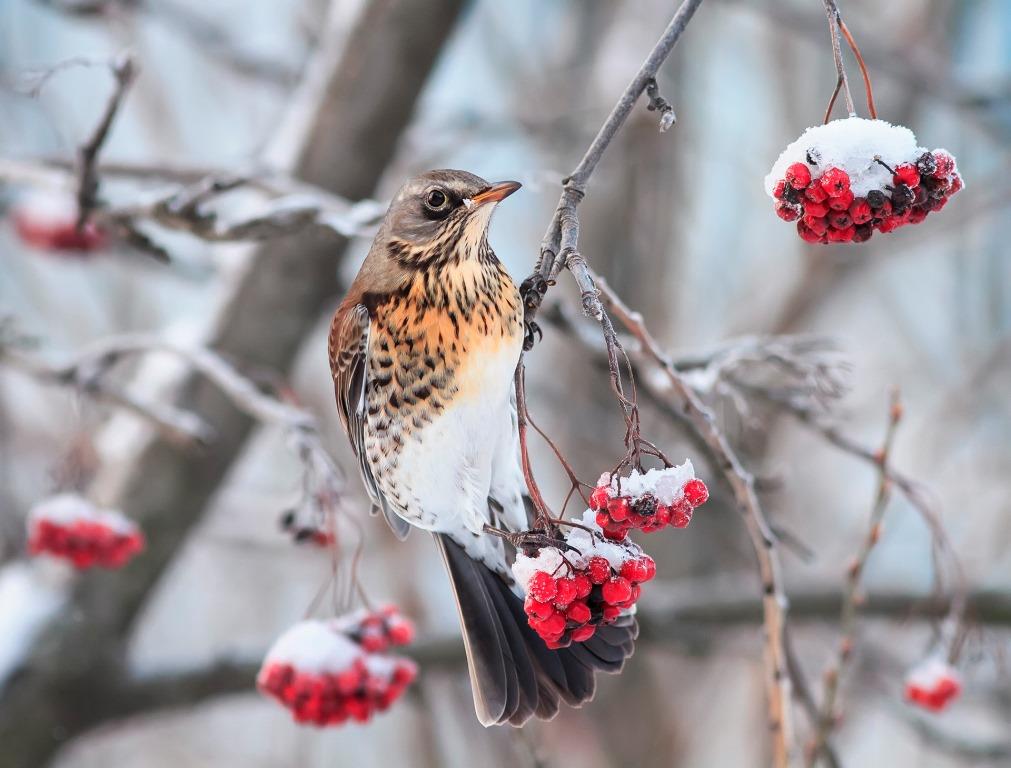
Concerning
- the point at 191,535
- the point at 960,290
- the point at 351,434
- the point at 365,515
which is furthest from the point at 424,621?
the point at 960,290

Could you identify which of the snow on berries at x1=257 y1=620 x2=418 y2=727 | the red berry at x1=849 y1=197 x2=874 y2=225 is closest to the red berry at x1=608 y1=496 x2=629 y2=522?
the red berry at x1=849 y1=197 x2=874 y2=225

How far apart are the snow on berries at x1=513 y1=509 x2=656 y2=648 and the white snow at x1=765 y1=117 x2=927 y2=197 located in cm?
52

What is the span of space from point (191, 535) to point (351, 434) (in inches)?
67.0

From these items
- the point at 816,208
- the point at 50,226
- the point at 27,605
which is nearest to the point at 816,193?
the point at 816,208

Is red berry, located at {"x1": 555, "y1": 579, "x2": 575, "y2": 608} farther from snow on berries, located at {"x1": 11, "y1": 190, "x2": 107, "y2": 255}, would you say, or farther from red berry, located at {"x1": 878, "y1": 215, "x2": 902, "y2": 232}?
snow on berries, located at {"x1": 11, "y1": 190, "x2": 107, "y2": 255}

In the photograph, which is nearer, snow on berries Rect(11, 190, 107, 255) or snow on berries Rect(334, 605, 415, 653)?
snow on berries Rect(334, 605, 415, 653)

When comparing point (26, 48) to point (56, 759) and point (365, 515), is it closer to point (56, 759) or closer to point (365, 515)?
point (365, 515)

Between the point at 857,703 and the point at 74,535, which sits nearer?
the point at 74,535

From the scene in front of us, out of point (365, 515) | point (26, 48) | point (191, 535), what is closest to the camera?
point (191, 535)

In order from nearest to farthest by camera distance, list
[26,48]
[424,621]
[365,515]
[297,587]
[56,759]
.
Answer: [56,759], [424,621], [365,515], [26,48], [297,587]

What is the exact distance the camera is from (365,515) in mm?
5766

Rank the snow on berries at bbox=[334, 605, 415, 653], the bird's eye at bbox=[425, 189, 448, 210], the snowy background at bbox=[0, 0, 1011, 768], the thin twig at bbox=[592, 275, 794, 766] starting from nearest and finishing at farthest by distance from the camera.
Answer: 1. the thin twig at bbox=[592, 275, 794, 766]
2. the bird's eye at bbox=[425, 189, 448, 210]
3. the snow on berries at bbox=[334, 605, 415, 653]
4. the snowy background at bbox=[0, 0, 1011, 768]

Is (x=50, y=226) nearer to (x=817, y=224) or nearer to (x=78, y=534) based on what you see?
(x=78, y=534)

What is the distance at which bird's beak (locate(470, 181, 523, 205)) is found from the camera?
1794 millimetres
